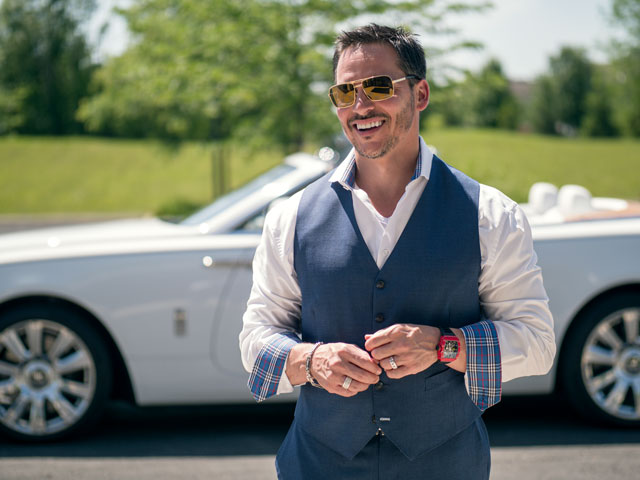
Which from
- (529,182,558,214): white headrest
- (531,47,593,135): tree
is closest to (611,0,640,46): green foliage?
(529,182,558,214): white headrest

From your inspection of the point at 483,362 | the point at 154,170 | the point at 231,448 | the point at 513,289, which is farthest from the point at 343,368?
the point at 154,170

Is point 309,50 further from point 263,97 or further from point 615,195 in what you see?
point 615,195

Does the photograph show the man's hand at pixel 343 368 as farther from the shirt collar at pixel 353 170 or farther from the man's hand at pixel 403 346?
the shirt collar at pixel 353 170

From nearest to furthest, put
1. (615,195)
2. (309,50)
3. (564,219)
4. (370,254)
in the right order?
(370,254), (564,219), (309,50), (615,195)

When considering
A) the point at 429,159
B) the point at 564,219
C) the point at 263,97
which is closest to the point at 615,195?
the point at 263,97

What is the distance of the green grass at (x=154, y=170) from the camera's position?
98.3 feet

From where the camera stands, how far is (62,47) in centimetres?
5719

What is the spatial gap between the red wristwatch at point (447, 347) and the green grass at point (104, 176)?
22.1 meters

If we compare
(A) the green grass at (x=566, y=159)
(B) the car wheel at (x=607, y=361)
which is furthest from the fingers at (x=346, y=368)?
(A) the green grass at (x=566, y=159)

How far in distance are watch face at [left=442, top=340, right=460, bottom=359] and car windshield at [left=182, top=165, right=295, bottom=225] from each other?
9.90 ft

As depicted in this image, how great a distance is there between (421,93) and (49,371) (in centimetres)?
307

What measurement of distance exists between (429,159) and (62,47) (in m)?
60.8

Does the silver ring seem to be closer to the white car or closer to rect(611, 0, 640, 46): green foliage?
the white car

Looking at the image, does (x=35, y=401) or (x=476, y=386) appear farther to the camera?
(x=35, y=401)
